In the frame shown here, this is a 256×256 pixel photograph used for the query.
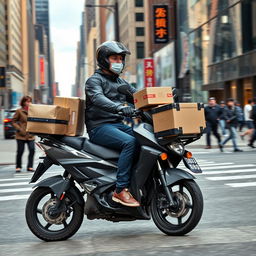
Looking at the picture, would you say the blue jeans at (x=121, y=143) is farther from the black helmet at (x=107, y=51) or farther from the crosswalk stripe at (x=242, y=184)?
the crosswalk stripe at (x=242, y=184)

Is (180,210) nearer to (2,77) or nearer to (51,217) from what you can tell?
(51,217)

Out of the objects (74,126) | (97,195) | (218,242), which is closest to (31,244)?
(97,195)

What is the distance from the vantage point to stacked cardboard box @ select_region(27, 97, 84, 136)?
593 centimetres

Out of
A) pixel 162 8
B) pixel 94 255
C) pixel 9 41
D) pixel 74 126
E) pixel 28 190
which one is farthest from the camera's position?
pixel 9 41

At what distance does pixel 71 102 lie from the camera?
19.7ft

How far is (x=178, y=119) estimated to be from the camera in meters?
5.50

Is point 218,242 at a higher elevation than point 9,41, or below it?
below

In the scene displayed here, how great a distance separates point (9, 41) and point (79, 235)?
126914mm

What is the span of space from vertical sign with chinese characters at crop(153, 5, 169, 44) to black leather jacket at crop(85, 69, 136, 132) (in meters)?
Answer: 45.7

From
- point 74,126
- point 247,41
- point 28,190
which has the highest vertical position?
point 247,41

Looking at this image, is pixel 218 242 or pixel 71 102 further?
pixel 71 102

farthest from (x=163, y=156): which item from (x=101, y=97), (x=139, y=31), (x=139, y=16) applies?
(x=139, y=16)

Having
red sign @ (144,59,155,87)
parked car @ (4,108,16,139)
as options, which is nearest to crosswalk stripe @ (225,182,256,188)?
parked car @ (4,108,16,139)

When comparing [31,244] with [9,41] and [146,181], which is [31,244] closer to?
[146,181]
